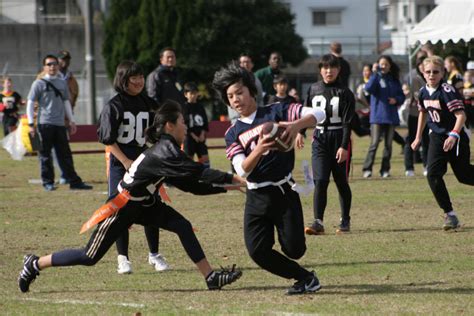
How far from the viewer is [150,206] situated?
839 centimetres

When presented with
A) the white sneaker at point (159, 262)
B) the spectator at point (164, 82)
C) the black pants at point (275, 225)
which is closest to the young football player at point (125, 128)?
the white sneaker at point (159, 262)

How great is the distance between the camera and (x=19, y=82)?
39.6 meters

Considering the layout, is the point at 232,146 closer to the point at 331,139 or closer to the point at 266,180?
the point at 266,180

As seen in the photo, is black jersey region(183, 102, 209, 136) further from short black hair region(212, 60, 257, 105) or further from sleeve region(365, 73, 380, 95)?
short black hair region(212, 60, 257, 105)

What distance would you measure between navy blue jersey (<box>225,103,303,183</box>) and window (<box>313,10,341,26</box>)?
64.6 metres

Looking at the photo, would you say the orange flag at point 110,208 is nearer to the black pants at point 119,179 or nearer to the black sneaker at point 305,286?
the black pants at point 119,179

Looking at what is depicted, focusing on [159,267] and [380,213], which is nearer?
[159,267]

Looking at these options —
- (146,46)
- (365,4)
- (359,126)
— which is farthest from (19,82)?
(365,4)

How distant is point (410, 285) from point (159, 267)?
7.34 ft

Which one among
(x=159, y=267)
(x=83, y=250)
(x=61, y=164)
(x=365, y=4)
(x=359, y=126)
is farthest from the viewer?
(x=365, y=4)

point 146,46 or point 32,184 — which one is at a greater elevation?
point 146,46

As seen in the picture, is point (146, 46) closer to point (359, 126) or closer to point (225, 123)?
point (225, 123)

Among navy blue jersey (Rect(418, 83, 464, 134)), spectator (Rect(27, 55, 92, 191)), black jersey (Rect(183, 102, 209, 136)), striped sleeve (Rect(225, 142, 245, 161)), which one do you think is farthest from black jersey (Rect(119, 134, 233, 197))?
black jersey (Rect(183, 102, 209, 136))

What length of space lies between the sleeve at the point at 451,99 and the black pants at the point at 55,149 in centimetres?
698
